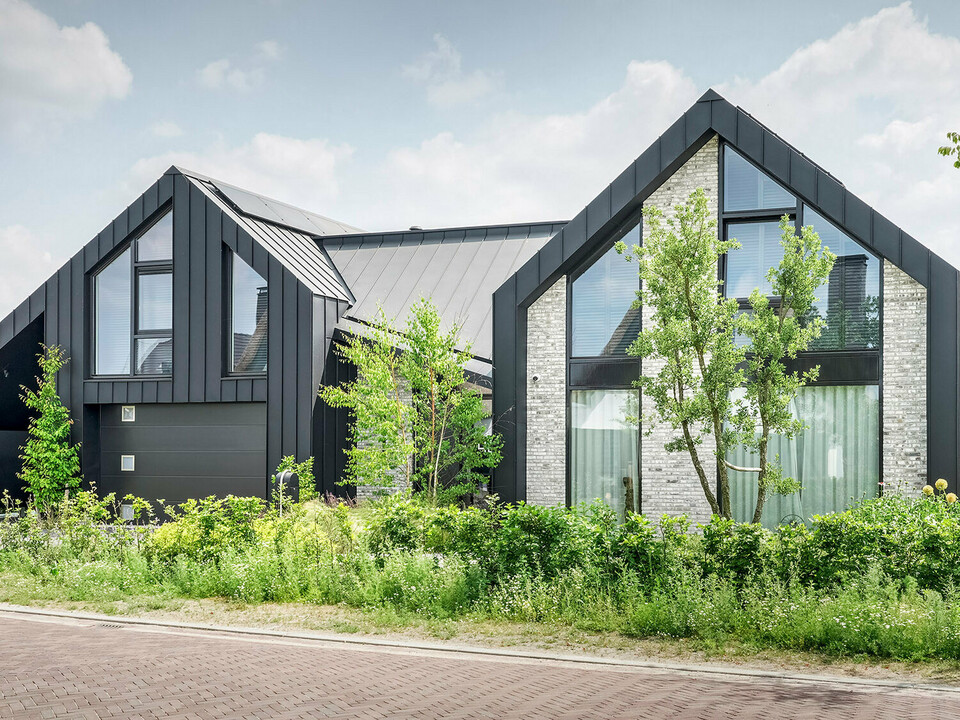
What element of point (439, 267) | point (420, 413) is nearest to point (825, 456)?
point (420, 413)

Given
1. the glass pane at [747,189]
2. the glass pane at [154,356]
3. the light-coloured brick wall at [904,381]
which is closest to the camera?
the light-coloured brick wall at [904,381]

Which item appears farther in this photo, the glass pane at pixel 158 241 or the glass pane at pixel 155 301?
the glass pane at pixel 158 241

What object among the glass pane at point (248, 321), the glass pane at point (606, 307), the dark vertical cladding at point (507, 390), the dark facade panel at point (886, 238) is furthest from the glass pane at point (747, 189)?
the glass pane at point (248, 321)

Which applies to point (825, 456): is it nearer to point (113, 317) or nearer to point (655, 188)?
point (655, 188)

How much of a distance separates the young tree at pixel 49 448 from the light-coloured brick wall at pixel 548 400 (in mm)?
10589

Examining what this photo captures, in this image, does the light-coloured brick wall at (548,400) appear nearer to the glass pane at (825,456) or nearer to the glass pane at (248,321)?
the glass pane at (825,456)

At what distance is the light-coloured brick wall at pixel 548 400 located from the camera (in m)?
15.7

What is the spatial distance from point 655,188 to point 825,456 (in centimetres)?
537

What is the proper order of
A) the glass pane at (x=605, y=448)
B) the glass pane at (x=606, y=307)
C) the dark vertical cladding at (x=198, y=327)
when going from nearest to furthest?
the glass pane at (x=605, y=448) → the glass pane at (x=606, y=307) → the dark vertical cladding at (x=198, y=327)

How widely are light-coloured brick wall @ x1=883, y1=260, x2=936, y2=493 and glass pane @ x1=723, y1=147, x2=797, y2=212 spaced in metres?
2.05

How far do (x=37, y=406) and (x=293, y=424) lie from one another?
20.9 feet

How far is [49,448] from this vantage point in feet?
63.6

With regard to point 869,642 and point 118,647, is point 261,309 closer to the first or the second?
point 118,647

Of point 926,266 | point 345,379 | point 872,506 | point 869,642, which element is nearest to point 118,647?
point 869,642
